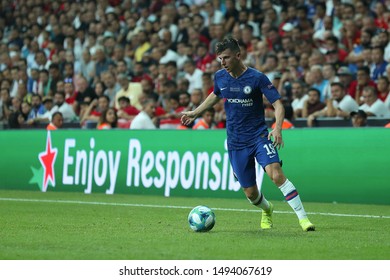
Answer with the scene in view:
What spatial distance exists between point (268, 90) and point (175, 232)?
2133 mm

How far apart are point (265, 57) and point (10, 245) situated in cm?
1274

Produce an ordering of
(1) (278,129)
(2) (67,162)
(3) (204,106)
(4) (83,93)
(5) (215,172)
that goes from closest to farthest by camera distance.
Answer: (1) (278,129) < (3) (204,106) < (5) (215,172) < (2) (67,162) < (4) (83,93)

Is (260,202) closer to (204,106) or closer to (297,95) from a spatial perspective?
(204,106)

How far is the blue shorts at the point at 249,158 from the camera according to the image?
39.8 feet

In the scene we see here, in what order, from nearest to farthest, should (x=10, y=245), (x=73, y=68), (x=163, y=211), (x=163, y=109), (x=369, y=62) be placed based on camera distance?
(x=10, y=245), (x=163, y=211), (x=369, y=62), (x=163, y=109), (x=73, y=68)

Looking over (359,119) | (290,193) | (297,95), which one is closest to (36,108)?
(297,95)

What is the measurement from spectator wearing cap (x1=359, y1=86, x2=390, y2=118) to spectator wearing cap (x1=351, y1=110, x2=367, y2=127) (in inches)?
36.0

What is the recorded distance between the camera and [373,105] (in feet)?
61.8

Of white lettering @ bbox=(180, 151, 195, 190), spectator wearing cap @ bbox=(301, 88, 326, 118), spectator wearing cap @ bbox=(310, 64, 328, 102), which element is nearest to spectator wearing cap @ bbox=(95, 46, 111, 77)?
spectator wearing cap @ bbox=(310, 64, 328, 102)

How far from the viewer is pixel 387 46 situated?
20.7 metres

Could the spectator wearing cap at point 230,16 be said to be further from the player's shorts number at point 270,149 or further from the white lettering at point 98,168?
the player's shorts number at point 270,149

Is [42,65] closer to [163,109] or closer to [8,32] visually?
[8,32]

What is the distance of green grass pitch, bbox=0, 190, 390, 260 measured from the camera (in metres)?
9.76
